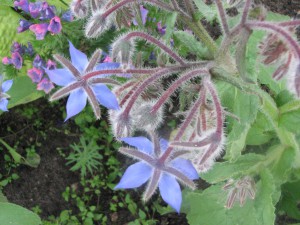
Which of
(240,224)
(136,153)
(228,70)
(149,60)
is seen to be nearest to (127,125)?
(136,153)

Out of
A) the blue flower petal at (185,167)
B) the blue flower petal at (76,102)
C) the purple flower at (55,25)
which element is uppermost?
the blue flower petal at (76,102)

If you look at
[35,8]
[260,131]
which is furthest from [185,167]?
[35,8]

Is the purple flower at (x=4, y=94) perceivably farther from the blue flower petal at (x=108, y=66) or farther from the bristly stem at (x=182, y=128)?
the bristly stem at (x=182, y=128)

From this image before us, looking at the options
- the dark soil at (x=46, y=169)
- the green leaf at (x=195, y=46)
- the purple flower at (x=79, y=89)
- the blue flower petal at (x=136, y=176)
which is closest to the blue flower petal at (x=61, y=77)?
the purple flower at (x=79, y=89)

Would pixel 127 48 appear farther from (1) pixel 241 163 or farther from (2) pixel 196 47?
(1) pixel 241 163

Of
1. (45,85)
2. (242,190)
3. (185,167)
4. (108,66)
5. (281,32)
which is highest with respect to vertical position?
(281,32)

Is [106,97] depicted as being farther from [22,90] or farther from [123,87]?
[22,90]
